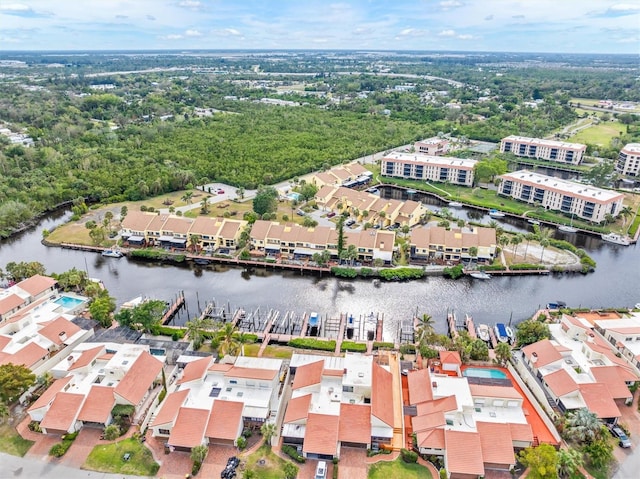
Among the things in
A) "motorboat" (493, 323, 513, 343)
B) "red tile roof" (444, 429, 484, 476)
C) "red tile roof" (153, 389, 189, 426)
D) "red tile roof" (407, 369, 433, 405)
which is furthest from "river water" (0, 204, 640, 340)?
"red tile roof" (444, 429, 484, 476)

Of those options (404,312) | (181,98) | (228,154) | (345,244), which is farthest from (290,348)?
(181,98)

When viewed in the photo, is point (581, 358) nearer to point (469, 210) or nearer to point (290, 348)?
point (290, 348)

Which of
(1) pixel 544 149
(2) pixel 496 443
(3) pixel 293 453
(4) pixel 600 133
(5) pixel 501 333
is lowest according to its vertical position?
(5) pixel 501 333

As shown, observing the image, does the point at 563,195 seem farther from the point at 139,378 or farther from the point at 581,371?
the point at 139,378

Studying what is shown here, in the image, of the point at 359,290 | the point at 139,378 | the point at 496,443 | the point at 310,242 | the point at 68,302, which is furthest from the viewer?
the point at 310,242

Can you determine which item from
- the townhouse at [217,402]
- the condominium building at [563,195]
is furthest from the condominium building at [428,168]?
the townhouse at [217,402]

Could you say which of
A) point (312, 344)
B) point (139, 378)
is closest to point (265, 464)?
point (139, 378)
